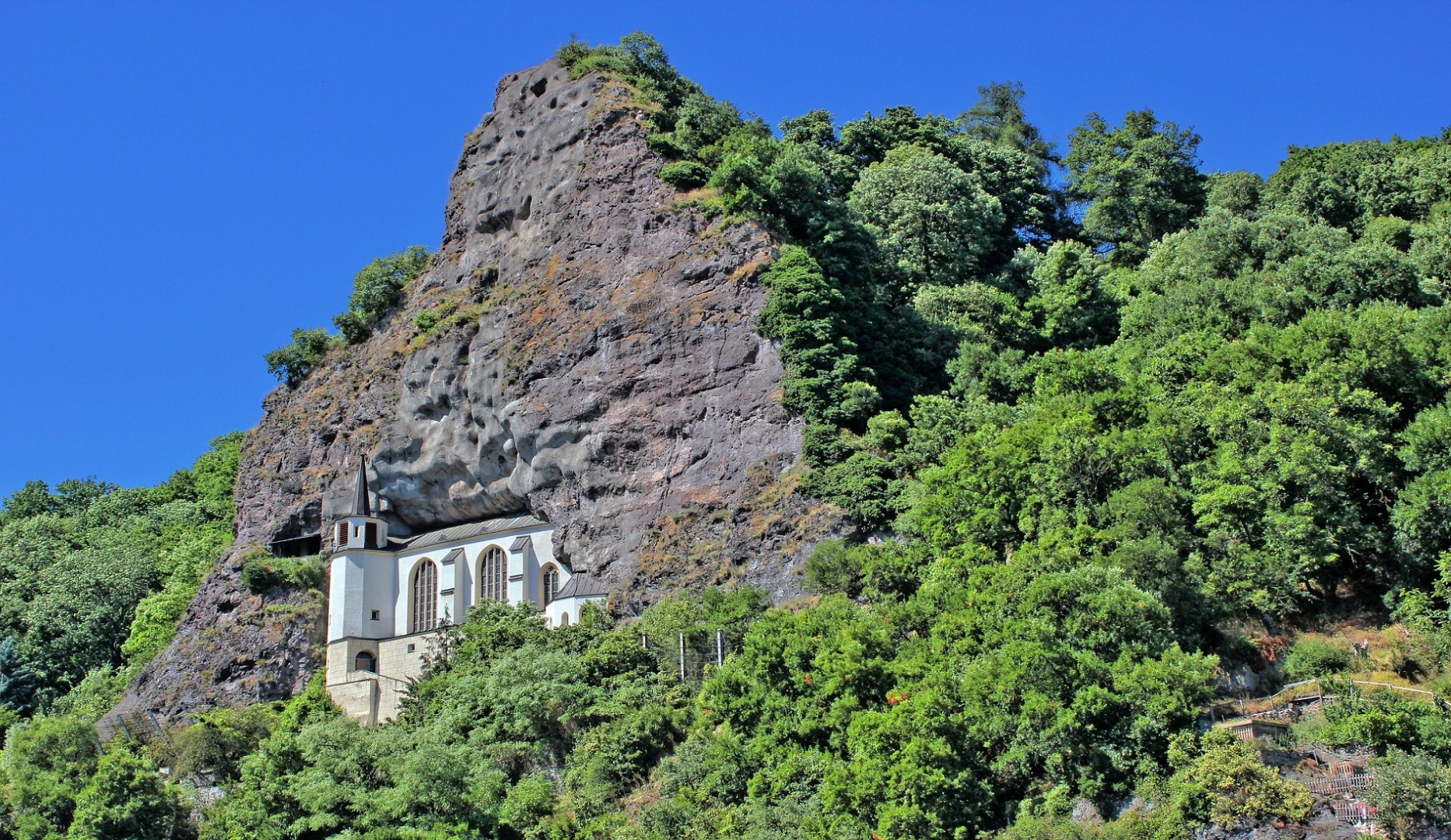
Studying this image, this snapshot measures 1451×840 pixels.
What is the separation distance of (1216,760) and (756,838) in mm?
11827

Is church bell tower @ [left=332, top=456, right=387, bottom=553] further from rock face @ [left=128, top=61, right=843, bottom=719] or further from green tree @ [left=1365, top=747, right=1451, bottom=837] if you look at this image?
green tree @ [left=1365, top=747, right=1451, bottom=837]

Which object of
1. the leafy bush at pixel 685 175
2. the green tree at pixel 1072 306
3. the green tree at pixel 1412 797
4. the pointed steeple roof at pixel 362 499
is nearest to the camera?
the green tree at pixel 1412 797

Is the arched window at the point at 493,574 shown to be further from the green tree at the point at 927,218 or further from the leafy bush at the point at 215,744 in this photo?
the green tree at the point at 927,218

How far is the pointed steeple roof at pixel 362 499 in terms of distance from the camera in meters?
66.0

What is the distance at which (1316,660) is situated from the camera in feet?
123

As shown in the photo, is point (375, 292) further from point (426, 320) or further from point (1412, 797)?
point (1412, 797)

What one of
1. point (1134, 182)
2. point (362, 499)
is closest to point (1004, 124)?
point (1134, 182)

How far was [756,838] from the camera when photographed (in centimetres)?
3725

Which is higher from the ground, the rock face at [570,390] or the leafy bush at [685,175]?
the leafy bush at [685,175]

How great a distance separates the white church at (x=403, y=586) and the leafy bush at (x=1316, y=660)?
97.2 ft

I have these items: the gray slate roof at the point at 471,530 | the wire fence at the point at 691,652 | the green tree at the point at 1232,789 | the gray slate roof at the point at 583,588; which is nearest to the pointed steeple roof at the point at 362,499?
the gray slate roof at the point at 471,530

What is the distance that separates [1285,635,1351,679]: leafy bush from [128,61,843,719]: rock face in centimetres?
1695

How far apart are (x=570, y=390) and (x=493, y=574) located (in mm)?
10032

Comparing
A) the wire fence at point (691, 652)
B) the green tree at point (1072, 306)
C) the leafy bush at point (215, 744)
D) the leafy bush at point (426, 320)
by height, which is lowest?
the leafy bush at point (215, 744)
